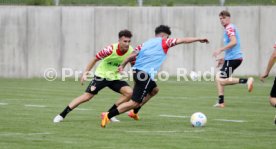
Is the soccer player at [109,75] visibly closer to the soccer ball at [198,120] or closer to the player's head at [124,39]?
→ the player's head at [124,39]

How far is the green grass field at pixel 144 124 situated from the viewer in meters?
11.5

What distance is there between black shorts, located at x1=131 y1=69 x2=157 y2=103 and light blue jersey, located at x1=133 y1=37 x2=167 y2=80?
0.09 meters

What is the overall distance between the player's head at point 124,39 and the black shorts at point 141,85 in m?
0.78

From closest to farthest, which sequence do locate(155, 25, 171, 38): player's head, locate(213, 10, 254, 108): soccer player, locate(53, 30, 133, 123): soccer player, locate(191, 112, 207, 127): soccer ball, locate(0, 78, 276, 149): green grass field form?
1. locate(0, 78, 276, 149): green grass field
2. locate(191, 112, 207, 127): soccer ball
3. locate(155, 25, 171, 38): player's head
4. locate(53, 30, 133, 123): soccer player
5. locate(213, 10, 254, 108): soccer player

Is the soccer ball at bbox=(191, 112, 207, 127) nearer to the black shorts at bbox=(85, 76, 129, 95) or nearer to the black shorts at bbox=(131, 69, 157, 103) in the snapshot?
the black shorts at bbox=(131, 69, 157, 103)

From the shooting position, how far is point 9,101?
19734 mm

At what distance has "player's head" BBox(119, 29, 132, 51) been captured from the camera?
1454cm

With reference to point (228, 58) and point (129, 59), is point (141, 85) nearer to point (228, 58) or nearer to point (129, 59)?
point (129, 59)

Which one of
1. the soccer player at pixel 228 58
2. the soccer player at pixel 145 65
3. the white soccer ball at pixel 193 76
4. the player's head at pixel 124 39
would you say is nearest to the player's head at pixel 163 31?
the soccer player at pixel 145 65

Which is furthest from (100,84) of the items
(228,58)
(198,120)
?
(228,58)

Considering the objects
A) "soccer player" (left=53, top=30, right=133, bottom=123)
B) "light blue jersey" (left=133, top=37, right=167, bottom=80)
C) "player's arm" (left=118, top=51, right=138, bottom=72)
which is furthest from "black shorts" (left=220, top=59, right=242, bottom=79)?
"player's arm" (left=118, top=51, right=138, bottom=72)

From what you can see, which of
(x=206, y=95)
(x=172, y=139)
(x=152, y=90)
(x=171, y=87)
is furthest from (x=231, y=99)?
(x=172, y=139)

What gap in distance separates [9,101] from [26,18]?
11.6 metres

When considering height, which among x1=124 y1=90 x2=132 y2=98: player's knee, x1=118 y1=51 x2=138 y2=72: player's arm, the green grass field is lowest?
the green grass field
